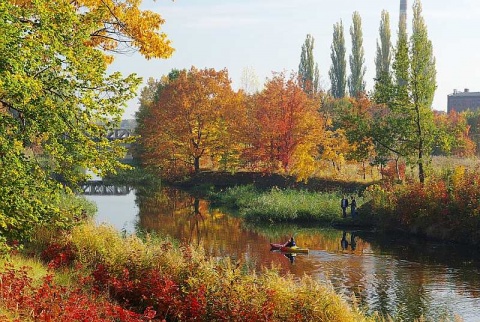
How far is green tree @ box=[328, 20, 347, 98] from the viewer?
293 feet

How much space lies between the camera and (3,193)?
38.7ft

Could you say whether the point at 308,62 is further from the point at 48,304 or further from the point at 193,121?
the point at 48,304

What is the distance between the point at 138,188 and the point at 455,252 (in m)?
40.1

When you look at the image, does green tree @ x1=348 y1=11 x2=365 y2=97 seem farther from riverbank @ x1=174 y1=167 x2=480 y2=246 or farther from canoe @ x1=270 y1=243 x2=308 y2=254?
canoe @ x1=270 y1=243 x2=308 y2=254

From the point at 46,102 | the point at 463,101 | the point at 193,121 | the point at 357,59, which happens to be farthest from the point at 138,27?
the point at 463,101

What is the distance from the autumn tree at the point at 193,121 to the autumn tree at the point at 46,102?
42419 mm

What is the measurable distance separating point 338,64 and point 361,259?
6707cm

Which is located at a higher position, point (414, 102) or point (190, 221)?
point (414, 102)

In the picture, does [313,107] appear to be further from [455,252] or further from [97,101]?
[97,101]

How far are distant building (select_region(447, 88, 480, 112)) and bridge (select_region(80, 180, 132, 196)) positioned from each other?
268 feet

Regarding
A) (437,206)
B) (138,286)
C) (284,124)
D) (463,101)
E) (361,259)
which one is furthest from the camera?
(463,101)

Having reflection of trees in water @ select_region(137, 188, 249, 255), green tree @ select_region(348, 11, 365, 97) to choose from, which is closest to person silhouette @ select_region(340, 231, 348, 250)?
reflection of trees in water @ select_region(137, 188, 249, 255)

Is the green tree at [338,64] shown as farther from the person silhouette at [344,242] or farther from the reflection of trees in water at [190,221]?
the person silhouette at [344,242]

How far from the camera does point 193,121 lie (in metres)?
59.8
